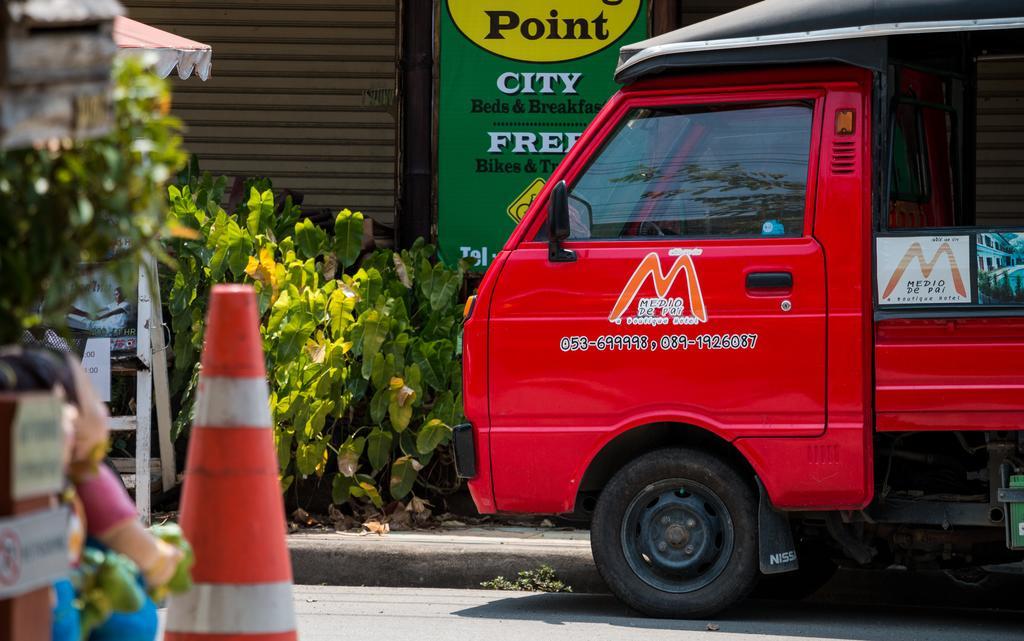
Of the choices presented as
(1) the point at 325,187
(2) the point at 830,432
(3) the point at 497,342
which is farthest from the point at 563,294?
(1) the point at 325,187

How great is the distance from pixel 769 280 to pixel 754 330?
21 centimetres

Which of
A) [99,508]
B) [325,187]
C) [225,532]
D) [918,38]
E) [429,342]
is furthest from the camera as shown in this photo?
[325,187]

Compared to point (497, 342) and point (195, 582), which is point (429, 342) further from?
point (195, 582)

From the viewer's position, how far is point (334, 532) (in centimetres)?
783

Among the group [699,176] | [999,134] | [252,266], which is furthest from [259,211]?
[999,134]

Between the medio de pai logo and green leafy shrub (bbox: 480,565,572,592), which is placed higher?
the medio de pai logo

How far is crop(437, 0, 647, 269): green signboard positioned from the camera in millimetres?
9742

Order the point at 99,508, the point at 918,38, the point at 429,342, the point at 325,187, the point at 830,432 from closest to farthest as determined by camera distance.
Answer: the point at 99,508 < the point at 830,432 < the point at 918,38 < the point at 429,342 < the point at 325,187

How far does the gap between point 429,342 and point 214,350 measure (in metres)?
4.84

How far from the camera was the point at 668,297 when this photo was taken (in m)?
6.05

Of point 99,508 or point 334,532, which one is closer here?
point 99,508

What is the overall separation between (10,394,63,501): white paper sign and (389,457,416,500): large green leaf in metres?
5.43

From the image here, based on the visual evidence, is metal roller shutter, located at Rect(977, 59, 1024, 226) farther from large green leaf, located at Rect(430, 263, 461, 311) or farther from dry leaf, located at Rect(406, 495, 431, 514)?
dry leaf, located at Rect(406, 495, 431, 514)

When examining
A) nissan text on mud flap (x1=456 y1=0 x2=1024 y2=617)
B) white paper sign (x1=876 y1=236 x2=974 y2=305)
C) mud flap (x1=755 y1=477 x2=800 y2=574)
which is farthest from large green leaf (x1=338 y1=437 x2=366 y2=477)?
white paper sign (x1=876 y1=236 x2=974 y2=305)
